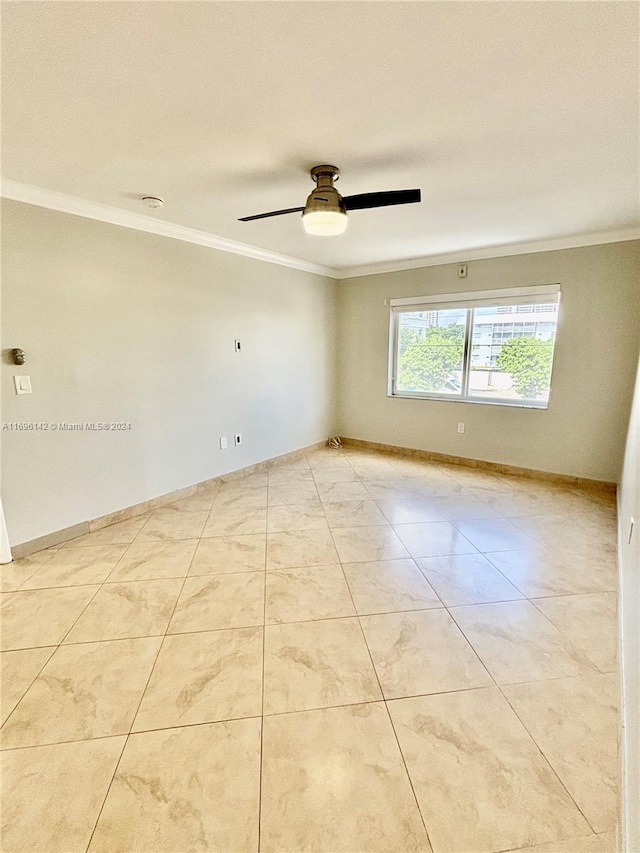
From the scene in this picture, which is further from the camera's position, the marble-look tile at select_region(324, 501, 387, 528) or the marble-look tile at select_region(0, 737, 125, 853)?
the marble-look tile at select_region(324, 501, 387, 528)

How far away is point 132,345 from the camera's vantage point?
9.75 ft

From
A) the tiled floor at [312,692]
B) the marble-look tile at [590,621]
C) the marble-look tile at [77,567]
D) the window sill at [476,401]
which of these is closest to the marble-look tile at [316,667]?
the tiled floor at [312,692]

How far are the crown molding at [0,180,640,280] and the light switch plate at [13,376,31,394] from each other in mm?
1074

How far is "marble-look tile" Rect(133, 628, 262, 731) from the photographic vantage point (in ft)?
4.71

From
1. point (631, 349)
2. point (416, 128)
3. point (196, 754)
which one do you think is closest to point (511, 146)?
point (416, 128)

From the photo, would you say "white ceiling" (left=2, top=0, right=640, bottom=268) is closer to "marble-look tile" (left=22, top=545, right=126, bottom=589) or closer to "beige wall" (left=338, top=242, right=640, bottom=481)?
"beige wall" (left=338, top=242, right=640, bottom=481)

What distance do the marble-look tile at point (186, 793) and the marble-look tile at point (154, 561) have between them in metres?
1.07

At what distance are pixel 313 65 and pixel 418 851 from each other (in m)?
2.46

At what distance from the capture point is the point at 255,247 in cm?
373

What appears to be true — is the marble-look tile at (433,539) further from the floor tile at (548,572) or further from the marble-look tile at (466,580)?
the floor tile at (548,572)

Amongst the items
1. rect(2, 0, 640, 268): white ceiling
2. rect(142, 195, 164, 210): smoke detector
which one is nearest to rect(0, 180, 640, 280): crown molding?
rect(2, 0, 640, 268): white ceiling

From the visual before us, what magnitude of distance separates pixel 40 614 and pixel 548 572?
290 centimetres

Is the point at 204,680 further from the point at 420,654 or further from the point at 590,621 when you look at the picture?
the point at 590,621

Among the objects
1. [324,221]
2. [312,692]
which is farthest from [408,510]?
[324,221]
